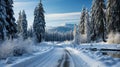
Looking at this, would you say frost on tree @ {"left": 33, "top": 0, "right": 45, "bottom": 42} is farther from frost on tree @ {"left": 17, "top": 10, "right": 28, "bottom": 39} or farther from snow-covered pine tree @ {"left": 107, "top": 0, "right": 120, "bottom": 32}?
snow-covered pine tree @ {"left": 107, "top": 0, "right": 120, "bottom": 32}

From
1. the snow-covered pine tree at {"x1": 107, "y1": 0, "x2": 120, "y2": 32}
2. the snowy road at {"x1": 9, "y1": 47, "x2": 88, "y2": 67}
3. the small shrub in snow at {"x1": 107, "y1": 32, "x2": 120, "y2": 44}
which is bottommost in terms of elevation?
the snowy road at {"x1": 9, "y1": 47, "x2": 88, "y2": 67}

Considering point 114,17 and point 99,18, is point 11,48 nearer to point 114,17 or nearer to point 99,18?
point 114,17

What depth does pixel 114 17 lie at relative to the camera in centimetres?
5066

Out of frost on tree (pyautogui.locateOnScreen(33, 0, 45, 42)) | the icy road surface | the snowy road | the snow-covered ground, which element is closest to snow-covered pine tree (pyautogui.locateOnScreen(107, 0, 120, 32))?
frost on tree (pyautogui.locateOnScreen(33, 0, 45, 42))

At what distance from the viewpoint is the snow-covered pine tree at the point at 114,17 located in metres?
49.7

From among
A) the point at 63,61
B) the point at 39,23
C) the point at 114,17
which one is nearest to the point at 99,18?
the point at 114,17

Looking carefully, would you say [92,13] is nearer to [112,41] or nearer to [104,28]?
[104,28]

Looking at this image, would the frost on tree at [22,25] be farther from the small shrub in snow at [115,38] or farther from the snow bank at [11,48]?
the snow bank at [11,48]

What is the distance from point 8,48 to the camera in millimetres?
18406

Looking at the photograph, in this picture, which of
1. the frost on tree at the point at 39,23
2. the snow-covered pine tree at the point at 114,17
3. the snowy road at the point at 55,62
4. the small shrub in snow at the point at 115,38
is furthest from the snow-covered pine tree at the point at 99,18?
the snowy road at the point at 55,62

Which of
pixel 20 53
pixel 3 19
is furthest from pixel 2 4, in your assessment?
pixel 20 53

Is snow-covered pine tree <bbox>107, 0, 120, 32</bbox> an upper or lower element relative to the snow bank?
upper

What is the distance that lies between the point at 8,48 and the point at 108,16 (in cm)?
3768

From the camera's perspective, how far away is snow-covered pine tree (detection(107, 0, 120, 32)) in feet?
163
